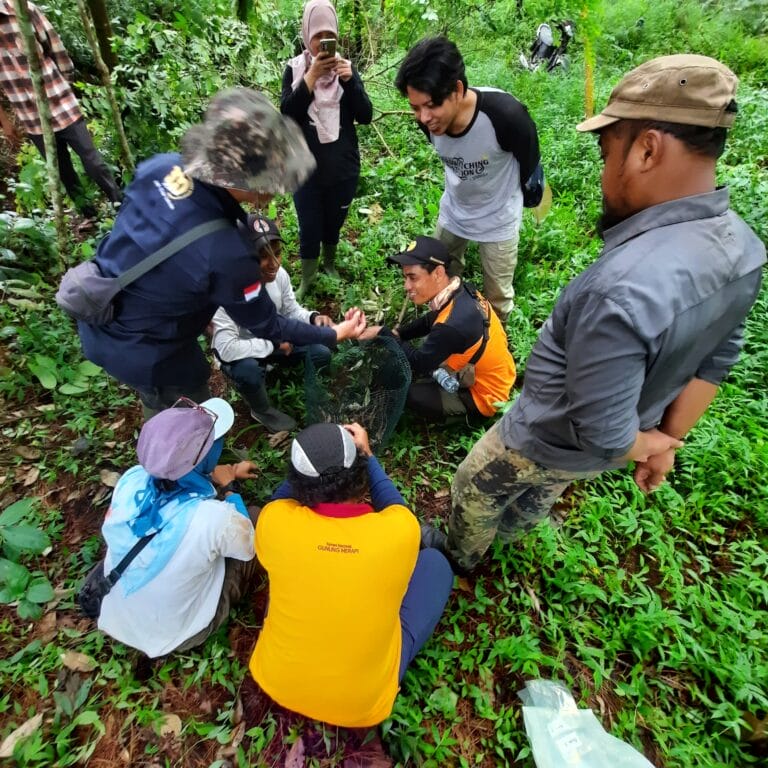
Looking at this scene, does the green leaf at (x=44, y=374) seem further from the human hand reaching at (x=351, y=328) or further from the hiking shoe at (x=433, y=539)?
the hiking shoe at (x=433, y=539)

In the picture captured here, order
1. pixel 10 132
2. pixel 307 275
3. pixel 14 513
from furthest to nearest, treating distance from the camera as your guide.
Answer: pixel 10 132, pixel 307 275, pixel 14 513

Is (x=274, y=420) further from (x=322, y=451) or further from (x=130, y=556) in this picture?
(x=322, y=451)

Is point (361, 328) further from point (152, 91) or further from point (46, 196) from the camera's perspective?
point (46, 196)

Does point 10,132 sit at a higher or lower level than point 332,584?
higher

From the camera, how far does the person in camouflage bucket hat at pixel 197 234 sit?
1722 millimetres

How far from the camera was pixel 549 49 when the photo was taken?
9.28 m

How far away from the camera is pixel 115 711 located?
2.14 m

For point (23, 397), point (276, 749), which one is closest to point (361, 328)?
point (276, 749)

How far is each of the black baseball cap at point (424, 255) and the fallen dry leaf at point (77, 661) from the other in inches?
105

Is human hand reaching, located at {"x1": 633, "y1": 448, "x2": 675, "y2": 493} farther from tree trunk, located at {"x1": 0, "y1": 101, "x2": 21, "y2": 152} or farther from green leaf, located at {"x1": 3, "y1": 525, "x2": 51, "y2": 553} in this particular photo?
tree trunk, located at {"x1": 0, "y1": 101, "x2": 21, "y2": 152}

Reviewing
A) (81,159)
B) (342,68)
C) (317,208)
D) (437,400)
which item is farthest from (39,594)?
(81,159)

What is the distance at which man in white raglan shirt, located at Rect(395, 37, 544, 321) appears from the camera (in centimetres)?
276

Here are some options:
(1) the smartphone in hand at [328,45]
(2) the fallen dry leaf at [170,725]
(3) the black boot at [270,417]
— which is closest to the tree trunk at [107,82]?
(1) the smartphone in hand at [328,45]

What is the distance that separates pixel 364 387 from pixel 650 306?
94.5 inches
